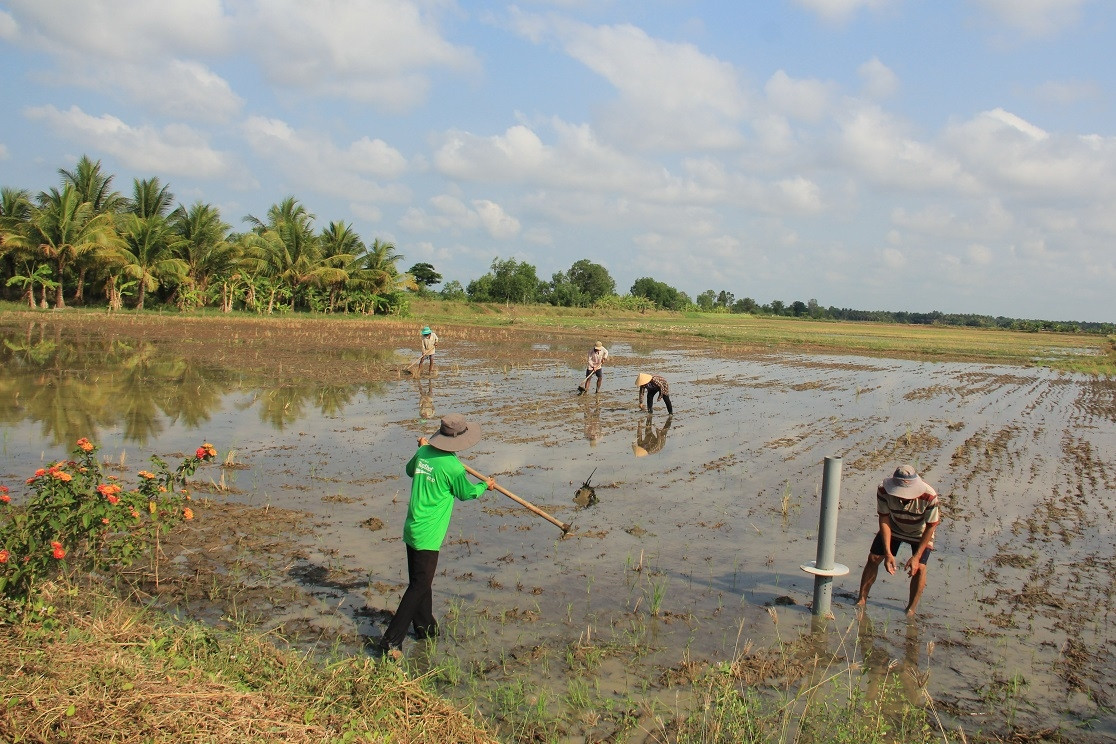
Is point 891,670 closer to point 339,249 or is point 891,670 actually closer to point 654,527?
point 654,527

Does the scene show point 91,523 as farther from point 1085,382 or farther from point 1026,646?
point 1085,382

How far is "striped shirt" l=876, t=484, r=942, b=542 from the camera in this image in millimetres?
5359

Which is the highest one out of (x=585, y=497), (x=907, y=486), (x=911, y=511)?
(x=907, y=486)

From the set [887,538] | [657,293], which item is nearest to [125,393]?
[887,538]

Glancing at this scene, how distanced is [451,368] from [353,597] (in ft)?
52.1

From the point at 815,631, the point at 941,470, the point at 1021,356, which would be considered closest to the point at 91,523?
the point at 815,631

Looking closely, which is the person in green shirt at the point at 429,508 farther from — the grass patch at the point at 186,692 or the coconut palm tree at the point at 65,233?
the coconut palm tree at the point at 65,233

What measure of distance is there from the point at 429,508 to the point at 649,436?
7.78 meters

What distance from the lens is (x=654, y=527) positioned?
7.27 meters

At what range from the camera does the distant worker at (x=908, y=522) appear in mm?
5348

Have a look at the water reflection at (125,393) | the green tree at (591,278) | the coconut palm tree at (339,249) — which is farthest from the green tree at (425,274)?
the water reflection at (125,393)

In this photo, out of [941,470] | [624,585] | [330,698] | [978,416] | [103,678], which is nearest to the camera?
[103,678]

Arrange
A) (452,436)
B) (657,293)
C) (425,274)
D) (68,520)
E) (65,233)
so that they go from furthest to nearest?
1. (657,293)
2. (425,274)
3. (65,233)
4. (452,436)
5. (68,520)

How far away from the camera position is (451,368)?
68.6 ft
